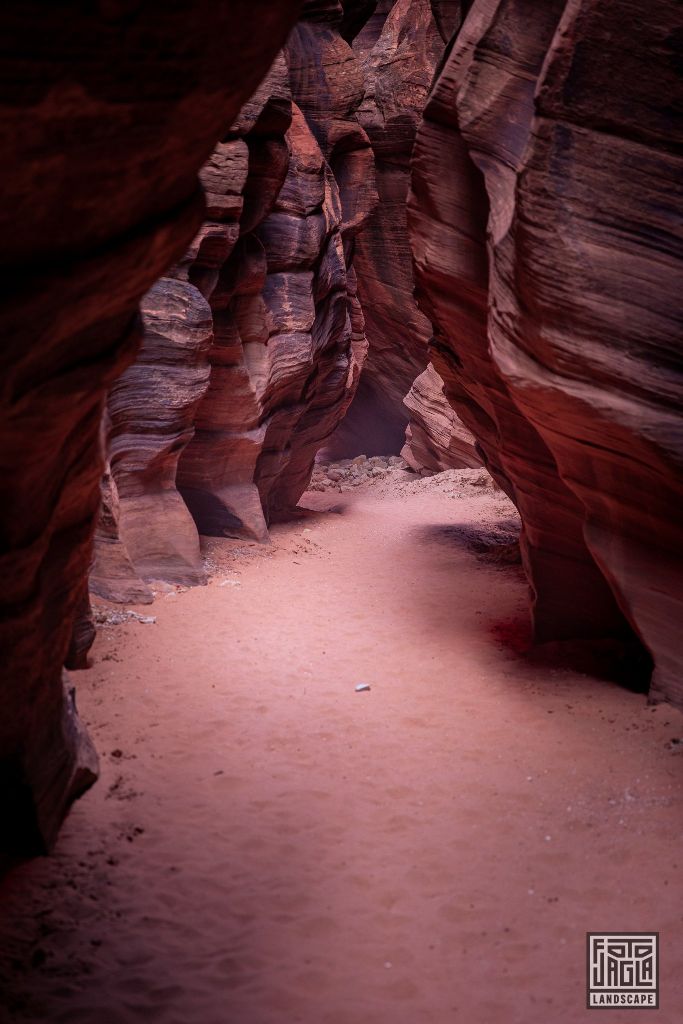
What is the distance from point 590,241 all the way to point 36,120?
4972mm

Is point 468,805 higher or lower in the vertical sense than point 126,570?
higher

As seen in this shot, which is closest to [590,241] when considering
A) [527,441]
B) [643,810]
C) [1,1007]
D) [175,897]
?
[527,441]

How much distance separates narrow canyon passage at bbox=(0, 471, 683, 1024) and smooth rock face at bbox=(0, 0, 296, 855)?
1.70m

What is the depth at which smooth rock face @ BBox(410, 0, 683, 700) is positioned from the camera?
263 inches

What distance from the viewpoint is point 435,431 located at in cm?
2264

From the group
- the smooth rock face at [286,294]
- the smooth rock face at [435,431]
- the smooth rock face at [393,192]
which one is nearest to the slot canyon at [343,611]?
the smooth rock face at [286,294]

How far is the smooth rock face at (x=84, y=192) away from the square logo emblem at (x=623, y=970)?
3.74 m

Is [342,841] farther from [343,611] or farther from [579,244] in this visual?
[343,611]

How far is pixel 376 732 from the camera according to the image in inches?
316

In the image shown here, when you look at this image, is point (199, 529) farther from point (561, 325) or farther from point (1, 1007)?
point (1, 1007)

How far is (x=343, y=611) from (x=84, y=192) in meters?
9.32

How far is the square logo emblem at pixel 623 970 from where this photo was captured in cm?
488

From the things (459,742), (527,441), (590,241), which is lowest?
(459,742)

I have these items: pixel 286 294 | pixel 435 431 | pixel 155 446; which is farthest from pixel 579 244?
pixel 435 431
